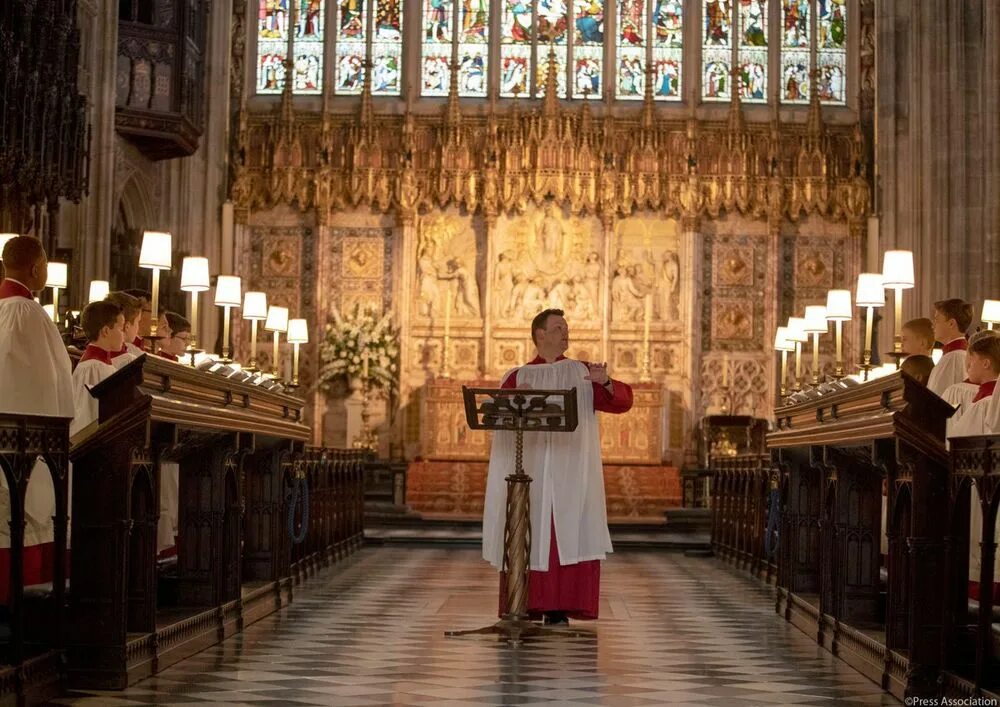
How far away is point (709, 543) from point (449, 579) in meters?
6.13

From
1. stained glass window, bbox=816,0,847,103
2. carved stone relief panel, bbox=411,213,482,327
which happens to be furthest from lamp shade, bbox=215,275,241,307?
stained glass window, bbox=816,0,847,103

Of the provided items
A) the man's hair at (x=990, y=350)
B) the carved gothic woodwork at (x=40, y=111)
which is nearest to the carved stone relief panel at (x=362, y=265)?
the carved gothic woodwork at (x=40, y=111)

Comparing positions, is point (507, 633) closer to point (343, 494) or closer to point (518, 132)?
point (343, 494)

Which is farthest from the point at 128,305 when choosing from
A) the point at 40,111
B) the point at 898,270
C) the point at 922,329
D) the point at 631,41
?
the point at 631,41

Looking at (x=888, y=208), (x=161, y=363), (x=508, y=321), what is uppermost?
(x=888, y=208)

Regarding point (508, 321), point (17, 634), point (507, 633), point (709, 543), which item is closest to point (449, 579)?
point (507, 633)

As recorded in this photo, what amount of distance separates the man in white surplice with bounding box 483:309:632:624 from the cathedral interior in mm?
404

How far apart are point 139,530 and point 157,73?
531 inches

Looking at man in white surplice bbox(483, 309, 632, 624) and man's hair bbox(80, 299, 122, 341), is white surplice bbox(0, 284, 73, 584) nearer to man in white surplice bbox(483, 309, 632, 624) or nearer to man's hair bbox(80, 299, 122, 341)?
man's hair bbox(80, 299, 122, 341)

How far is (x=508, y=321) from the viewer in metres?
24.7

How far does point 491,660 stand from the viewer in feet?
26.5

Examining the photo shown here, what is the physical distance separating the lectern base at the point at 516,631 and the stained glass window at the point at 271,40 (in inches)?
703

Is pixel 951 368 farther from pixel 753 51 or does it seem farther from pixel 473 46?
pixel 473 46

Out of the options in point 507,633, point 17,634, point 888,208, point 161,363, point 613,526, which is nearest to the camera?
point 17,634
